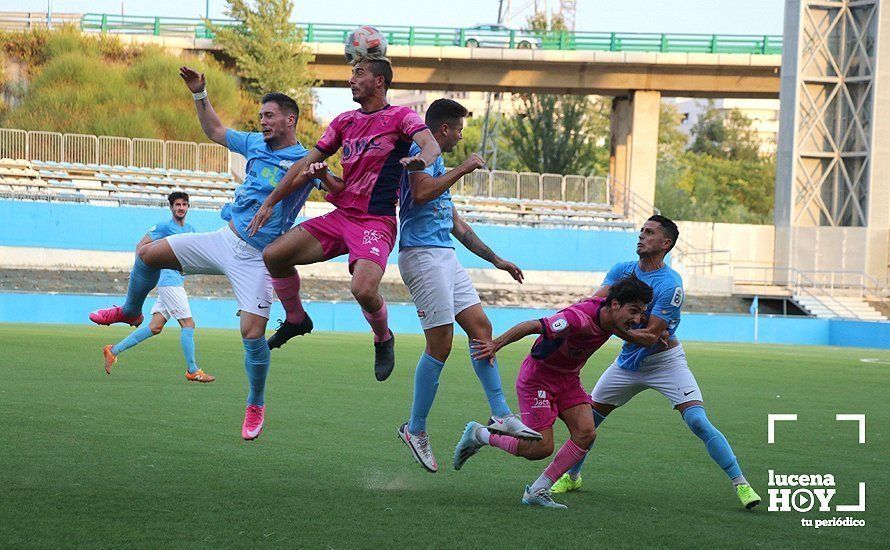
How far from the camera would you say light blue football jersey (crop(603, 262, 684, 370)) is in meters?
7.20

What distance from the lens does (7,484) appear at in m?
6.42

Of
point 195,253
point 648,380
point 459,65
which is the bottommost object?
point 648,380

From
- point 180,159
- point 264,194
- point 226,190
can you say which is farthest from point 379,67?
point 180,159

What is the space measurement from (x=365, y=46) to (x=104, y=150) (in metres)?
32.8

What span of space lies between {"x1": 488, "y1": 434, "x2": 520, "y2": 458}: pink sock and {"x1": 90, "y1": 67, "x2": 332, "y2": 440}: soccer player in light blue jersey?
1841 millimetres

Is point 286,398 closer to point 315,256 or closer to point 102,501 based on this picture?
point 315,256

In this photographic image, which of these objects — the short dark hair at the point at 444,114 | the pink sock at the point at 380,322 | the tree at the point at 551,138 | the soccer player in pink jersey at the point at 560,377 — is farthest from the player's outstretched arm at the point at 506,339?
the tree at the point at 551,138

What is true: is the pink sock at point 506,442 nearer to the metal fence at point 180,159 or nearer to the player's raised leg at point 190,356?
the player's raised leg at point 190,356

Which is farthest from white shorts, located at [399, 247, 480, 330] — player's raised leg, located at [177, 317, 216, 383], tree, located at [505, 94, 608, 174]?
tree, located at [505, 94, 608, 174]

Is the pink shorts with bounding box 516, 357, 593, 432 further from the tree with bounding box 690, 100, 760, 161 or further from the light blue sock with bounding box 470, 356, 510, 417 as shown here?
the tree with bounding box 690, 100, 760, 161

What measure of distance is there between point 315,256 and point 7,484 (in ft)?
7.43

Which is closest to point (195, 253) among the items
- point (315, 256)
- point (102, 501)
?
point (315, 256)

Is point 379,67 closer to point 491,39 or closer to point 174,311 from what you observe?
point 174,311

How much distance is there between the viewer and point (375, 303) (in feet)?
24.9
